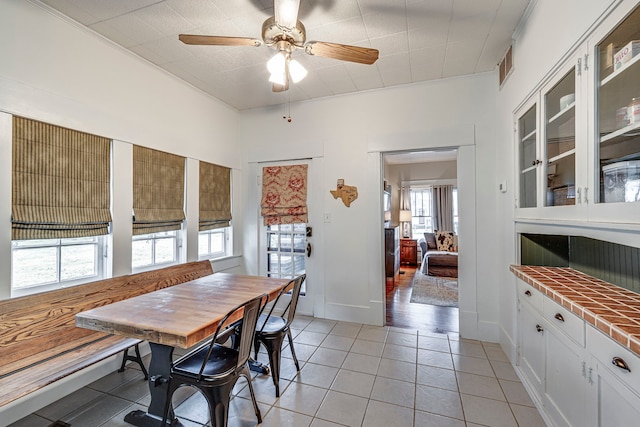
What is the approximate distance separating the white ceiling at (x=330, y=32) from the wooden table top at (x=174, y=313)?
6.82ft

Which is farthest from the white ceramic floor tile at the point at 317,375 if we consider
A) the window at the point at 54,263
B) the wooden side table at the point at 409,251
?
the wooden side table at the point at 409,251

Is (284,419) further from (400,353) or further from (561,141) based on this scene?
(561,141)

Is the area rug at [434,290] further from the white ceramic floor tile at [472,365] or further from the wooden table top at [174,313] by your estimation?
the wooden table top at [174,313]

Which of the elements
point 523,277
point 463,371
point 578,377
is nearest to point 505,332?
point 463,371

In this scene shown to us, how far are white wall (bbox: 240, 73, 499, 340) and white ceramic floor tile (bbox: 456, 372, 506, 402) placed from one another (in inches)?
31.9

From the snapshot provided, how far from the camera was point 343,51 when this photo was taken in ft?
6.12

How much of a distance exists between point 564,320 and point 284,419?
5.70ft

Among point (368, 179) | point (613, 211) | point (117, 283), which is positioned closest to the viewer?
point (613, 211)

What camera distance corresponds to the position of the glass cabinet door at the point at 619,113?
3.64ft

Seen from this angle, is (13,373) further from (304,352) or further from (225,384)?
(304,352)

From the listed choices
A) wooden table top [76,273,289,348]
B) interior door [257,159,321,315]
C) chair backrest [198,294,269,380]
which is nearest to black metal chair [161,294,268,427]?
chair backrest [198,294,269,380]

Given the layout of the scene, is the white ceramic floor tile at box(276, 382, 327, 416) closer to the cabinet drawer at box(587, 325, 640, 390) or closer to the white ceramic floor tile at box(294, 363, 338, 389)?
the white ceramic floor tile at box(294, 363, 338, 389)

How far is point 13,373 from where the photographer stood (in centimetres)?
154

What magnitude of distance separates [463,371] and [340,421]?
1217 millimetres
